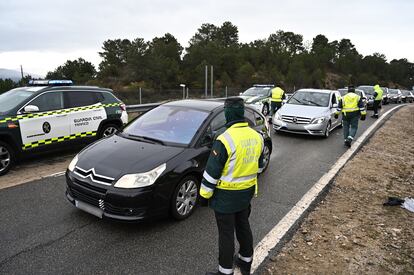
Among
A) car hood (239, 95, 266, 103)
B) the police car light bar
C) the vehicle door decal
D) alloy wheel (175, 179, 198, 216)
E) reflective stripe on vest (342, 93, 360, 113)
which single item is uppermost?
the police car light bar

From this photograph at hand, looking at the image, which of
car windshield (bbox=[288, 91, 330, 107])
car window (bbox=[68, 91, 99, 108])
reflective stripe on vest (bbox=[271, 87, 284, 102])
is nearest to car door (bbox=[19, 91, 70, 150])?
car window (bbox=[68, 91, 99, 108])

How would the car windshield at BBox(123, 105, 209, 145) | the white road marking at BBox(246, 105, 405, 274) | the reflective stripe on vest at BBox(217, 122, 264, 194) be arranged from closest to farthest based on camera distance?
the reflective stripe on vest at BBox(217, 122, 264, 194), the white road marking at BBox(246, 105, 405, 274), the car windshield at BBox(123, 105, 209, 145)

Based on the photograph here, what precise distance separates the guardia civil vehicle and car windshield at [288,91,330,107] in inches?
258

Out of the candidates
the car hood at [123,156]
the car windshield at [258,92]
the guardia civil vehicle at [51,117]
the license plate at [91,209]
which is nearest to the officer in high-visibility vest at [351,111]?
the guardia civil vehicle at [51,117]

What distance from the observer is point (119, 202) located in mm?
3908

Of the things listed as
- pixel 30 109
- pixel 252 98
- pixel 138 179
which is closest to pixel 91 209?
pixel 138 179

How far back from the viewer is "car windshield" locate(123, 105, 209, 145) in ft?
16.3

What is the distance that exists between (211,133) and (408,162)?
6.17 m

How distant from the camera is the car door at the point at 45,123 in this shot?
21.6 ft

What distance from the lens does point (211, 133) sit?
510 cm

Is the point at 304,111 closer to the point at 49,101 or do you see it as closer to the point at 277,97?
the point at 277,97

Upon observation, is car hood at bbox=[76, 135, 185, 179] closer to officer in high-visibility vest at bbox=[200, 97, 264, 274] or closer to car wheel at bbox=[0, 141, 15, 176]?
officer in high-visibility vest at bbox=[200, 97, 264, 274]

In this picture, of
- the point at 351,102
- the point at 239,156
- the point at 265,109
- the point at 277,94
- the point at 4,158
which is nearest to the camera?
the point at 239,156

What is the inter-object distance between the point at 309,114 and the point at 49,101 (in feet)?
25.2
